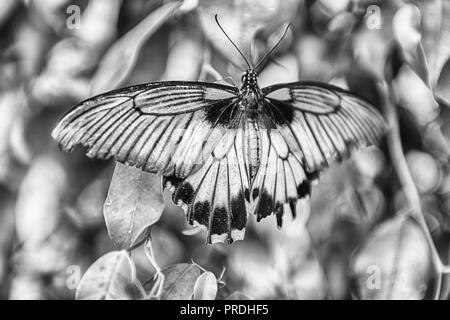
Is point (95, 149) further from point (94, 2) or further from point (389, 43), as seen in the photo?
point (389, 43)

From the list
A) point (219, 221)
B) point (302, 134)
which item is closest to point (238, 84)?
point (302, 134)

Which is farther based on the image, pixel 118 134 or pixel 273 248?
pixel 273 248

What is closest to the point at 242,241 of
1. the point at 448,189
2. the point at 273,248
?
the point at 273,248

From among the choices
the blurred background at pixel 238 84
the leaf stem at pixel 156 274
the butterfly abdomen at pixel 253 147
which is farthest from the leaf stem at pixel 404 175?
the leaf stem at pixel 156 274

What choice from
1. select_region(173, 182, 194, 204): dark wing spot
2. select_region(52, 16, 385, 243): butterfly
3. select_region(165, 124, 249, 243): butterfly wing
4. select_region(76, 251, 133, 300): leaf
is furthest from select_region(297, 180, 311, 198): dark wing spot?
select_region(76, 251, 133, 300): leaf

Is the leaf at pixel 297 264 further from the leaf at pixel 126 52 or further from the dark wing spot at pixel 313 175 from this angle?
the leaf at pixel 126 52
